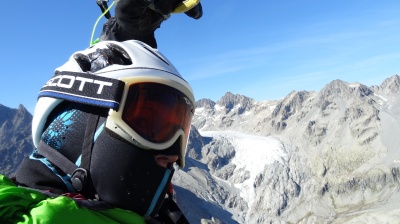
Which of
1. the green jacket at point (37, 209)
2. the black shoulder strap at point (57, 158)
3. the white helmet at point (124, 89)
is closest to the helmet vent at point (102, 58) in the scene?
the white helmet at point (124, 89)

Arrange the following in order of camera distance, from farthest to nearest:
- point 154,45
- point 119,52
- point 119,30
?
1. point 154,45
2. point 119,30
3. point 119,52

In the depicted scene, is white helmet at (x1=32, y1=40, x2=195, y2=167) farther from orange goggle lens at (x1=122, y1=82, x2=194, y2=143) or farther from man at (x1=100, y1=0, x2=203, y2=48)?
man at (x1=100, y1=0, x2=203, y2=48)

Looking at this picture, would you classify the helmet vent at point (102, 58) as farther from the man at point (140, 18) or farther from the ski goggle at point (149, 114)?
the man at point (140, 18)

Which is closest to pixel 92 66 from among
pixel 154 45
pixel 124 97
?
pixel 124 97

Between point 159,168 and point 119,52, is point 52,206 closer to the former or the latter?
point 159,168

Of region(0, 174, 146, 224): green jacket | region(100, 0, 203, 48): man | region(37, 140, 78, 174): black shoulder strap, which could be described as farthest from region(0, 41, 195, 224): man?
region(100, 0, 203, 48): man

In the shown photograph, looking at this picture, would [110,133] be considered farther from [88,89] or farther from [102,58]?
[102,58]
